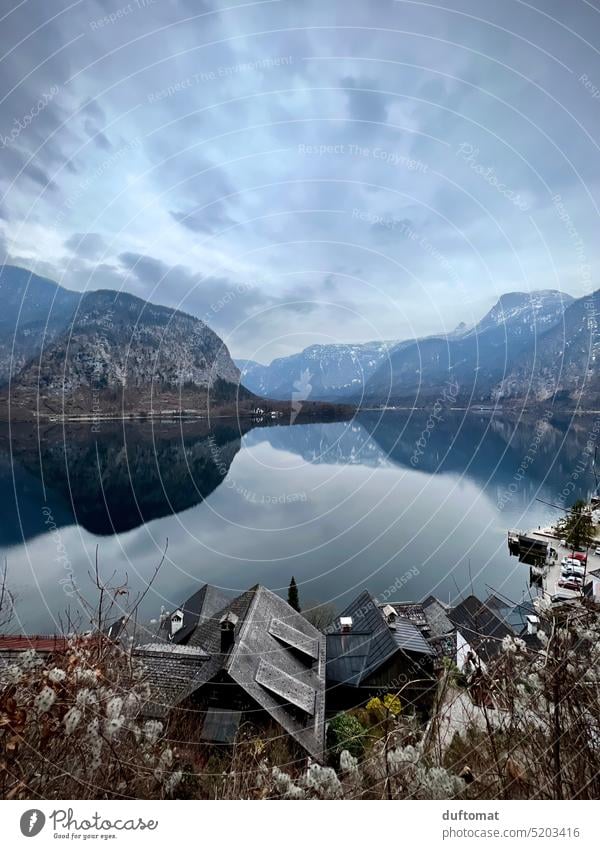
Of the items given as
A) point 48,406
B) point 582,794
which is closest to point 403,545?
point 582,794

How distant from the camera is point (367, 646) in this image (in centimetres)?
1130

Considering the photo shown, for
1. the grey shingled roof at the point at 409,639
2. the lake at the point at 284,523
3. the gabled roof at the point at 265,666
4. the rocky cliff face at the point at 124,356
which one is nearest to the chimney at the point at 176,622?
the gabled roof at the point at 265,666

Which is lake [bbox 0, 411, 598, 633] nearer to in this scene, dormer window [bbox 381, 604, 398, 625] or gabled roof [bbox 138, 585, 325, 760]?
dormer window [bbox 381, 604, 398, 625]

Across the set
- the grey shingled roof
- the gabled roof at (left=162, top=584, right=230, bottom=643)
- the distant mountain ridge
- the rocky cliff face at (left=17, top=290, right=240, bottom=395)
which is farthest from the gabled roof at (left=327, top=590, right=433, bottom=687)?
the rocky cliff face at (left=17, top=290, right=240, bottom=395)

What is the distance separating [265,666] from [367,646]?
3.96 meters

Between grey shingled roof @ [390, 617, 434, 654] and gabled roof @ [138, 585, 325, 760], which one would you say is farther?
grey shingled roof @ [390, 617, 434, 654]

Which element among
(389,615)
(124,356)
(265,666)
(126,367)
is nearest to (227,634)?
(265,666)

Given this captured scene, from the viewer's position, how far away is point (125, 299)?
109 m

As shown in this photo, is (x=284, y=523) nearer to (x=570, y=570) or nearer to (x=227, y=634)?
(x=570, y=570)

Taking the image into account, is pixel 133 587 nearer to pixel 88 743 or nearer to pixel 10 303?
pixel 88 743

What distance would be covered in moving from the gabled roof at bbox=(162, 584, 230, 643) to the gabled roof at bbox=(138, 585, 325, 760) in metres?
0.65

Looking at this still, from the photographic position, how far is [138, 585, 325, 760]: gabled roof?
7.23m
